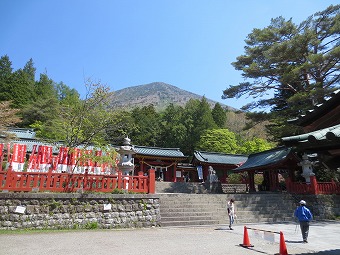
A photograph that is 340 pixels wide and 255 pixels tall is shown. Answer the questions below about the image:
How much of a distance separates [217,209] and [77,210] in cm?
762

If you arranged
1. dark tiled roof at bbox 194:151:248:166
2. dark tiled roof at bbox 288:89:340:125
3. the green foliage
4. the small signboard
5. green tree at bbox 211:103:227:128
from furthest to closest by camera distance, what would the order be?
green tree at bbox 211:103:227:128, the green foliage, dark tiled roof at bbox 194:151:248:166, the small signboard, dark tiled roof at bbox 288:89:340:125

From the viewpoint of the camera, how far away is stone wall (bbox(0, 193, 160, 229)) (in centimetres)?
1013

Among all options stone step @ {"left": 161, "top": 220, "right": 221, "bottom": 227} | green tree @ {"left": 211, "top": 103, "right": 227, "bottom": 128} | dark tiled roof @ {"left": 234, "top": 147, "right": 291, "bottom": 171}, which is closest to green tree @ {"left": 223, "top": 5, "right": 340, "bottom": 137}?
dark tiled roof @ {"left": 234, "top": 147, "right": 291, "bottom": 171}

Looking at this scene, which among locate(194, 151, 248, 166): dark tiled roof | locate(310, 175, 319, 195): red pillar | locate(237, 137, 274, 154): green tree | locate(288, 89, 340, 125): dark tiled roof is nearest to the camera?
locate(288, 89, 340, 125): dark tiled roof

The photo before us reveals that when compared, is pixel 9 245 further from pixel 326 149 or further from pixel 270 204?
pixel 270 204

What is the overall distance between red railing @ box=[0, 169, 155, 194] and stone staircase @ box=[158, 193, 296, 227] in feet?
5.78

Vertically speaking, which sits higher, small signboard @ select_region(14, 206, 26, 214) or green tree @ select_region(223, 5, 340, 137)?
green tree @ select_region(223, 5, 340, 137)

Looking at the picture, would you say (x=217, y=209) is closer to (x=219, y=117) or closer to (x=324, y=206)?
(x=324, y=206)

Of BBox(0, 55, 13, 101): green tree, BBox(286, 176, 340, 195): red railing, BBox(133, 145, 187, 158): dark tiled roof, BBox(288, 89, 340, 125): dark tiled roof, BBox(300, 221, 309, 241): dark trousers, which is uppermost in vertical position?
BBox(0, 55, 13, 101): green tree

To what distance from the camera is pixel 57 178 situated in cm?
1127

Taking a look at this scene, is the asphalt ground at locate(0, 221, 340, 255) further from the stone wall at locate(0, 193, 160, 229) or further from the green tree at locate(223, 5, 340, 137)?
the green tree at locate(223, 5, 340, 137)

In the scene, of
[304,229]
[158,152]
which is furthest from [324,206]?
[158,152]

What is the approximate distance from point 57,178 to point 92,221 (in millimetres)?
2471

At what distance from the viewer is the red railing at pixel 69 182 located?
10.5 meters
